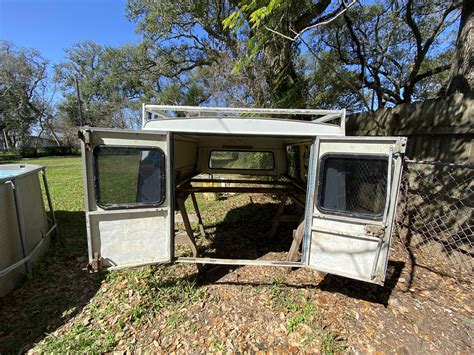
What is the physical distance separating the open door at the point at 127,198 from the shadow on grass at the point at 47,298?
1.01 meters

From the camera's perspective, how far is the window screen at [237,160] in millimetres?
5953

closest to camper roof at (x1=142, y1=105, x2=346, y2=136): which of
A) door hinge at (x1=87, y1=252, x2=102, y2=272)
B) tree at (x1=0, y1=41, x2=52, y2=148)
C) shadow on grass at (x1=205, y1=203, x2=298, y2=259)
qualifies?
door hinge at (x1=87, y1=252, x2=102, y2=272)

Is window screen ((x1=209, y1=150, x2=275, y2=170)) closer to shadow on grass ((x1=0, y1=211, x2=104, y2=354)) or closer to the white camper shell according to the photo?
the white camper shell

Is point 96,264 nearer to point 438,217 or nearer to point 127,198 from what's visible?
point 127,198

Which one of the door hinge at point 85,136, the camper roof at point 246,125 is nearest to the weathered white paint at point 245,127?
the camper roof at point 246,125

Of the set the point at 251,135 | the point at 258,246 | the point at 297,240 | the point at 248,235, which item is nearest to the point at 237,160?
the point at 248,235

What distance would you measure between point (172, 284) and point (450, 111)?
5.03m

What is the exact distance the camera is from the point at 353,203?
2.87 meters

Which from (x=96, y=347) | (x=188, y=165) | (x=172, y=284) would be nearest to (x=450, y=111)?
(x=188, y=165)

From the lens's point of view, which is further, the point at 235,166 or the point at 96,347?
the point at 235,166

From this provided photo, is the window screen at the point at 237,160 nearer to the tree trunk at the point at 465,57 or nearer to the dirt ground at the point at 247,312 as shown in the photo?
the dirt ground at the point at 247,312

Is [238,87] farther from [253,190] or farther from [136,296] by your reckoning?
[136,296]

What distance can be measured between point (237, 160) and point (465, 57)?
480cm

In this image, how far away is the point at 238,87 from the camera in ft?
29.6
